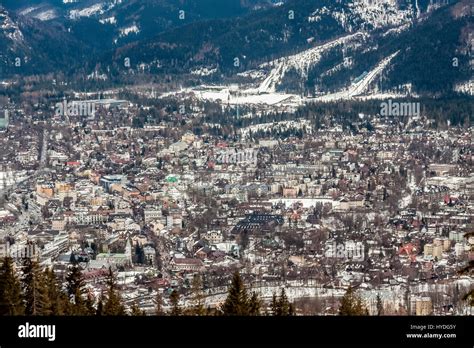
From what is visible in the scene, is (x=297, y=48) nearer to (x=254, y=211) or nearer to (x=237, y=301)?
(x=254, y=211)

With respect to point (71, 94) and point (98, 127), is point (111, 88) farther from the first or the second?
point (98, 127)

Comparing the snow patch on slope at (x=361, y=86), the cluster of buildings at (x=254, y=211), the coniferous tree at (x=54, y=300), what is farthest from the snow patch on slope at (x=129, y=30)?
the coniferous tree at (x=54, y=300)

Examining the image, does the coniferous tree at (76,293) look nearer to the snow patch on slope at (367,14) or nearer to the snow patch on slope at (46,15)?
the snow patch on slope at (367,14)

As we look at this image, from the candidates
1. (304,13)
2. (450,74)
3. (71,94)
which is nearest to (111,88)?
(71,94)

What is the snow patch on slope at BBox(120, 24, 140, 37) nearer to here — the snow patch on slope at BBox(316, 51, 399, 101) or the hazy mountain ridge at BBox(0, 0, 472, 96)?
the hazy mountain ridge at BBox(0, 0, 472, 96)

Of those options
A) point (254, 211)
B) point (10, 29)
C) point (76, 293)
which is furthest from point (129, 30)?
point (76, 293)

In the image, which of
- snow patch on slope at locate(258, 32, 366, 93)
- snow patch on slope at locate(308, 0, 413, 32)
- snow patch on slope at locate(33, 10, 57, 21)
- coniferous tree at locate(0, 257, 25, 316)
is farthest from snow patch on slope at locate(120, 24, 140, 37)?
coniferous tree at locate(0, 257, 25, 316)
